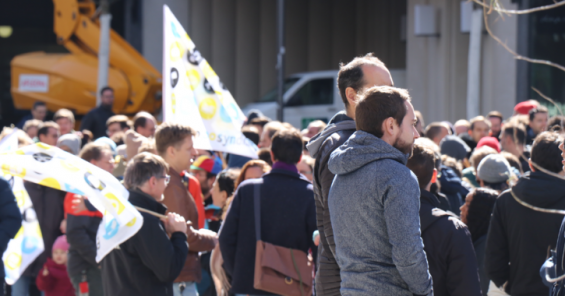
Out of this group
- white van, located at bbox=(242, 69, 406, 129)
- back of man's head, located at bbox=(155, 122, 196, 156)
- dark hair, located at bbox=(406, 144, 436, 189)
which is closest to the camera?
dark hair, located at bbox=(406, 144, 436, 189)

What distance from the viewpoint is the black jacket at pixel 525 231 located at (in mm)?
4055

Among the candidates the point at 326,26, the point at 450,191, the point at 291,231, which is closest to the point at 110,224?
the point at 291,231

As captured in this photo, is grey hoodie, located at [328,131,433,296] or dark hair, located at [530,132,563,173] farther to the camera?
dark hair, located at [530,132,563,173]

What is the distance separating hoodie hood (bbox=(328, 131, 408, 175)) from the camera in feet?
8.39

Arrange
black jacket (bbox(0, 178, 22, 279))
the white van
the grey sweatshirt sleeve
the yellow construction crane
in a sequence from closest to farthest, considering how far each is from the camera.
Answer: the grey sweatshirt sleeve, black jacket (bbox(0, 178, 22, 279)), the yellow construction crane, the white van

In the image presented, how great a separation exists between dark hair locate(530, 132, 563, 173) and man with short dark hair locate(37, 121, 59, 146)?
5486 millimetres

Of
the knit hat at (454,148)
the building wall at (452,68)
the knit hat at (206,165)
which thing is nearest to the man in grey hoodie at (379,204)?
the knit hat at (206,165)

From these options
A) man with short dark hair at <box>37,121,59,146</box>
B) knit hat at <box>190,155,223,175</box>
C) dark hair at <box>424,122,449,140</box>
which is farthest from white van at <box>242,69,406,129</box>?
knit hat at <box>190,155,223,175</box>

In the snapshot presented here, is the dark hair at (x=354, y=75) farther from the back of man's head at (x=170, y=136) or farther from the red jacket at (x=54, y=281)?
the red jacket at (x=54, y=281)

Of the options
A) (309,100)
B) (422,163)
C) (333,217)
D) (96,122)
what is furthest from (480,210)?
(309,100)

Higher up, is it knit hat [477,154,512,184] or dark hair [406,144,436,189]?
dark hair [406,144,436,189]

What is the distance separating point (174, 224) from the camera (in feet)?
12.8

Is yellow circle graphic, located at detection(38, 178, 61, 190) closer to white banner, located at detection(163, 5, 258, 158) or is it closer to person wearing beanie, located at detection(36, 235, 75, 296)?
white banner, located at detection(163, 5, 258, 158)

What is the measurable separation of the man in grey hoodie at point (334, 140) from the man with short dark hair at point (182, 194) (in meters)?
1.54
